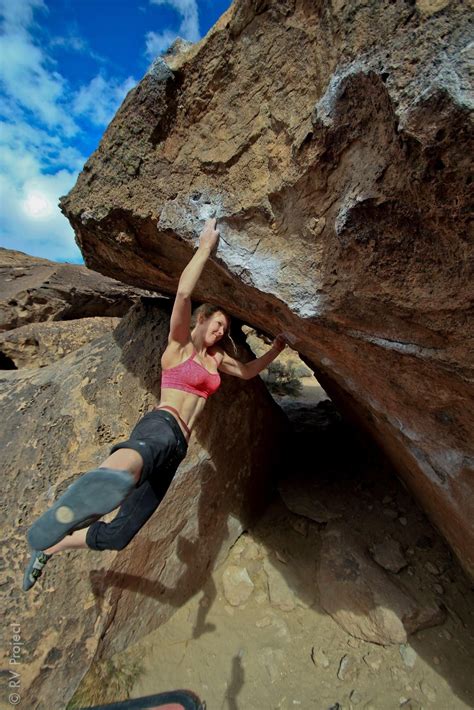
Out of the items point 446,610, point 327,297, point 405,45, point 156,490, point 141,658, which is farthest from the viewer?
point 446,610

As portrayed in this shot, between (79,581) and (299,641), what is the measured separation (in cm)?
171

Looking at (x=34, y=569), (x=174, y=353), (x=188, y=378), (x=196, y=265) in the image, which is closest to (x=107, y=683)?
(x=34, y=569)

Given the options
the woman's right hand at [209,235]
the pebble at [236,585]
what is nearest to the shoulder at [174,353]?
the woman's right hand at [209,235]

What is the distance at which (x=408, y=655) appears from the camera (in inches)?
100

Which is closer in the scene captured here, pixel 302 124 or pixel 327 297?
pixel 302 124

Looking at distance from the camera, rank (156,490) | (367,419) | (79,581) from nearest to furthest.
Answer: (156,490)
(79,581)
(367,419)

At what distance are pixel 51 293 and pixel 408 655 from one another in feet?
21.2

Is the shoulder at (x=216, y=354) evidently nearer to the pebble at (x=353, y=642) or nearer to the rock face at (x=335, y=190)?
the rock face at (x=335, y=190)

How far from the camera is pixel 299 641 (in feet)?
8.94

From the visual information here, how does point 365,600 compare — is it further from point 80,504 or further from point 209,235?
point 209,235

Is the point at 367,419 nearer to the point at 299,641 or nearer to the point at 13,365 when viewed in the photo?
the point at 299,641

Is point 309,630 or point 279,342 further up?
point 279,342

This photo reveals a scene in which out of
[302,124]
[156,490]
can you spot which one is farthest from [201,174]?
[156,490]

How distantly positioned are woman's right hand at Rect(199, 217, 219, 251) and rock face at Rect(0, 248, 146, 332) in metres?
4.87
